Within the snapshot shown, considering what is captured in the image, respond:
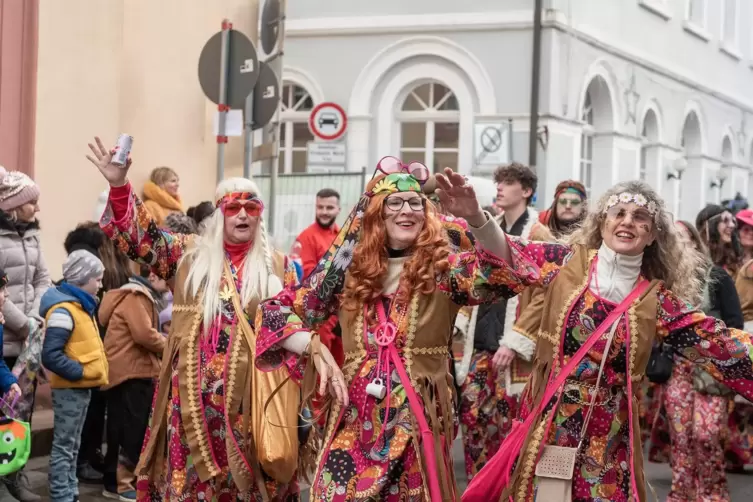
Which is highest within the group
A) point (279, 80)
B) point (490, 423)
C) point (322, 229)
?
point (279, 80)

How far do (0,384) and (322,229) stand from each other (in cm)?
546

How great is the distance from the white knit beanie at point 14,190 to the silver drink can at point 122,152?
1909 mm

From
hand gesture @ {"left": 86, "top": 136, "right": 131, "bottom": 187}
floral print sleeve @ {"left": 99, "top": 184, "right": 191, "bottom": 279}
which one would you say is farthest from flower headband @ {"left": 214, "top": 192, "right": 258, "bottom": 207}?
hand gesture @ {"left": 86, "top": 136, "right": 131, "bottom": 187}

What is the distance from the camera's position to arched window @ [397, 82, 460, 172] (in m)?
23.1

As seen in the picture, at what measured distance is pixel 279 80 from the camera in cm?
1141

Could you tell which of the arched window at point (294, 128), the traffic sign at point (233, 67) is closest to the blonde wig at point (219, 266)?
the traffic sign at point (233, 67)

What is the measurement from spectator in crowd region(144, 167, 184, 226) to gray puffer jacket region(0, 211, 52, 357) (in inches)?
116

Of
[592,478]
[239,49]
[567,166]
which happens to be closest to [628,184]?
[592,478]

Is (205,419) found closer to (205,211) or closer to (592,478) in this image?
A: (592,478)

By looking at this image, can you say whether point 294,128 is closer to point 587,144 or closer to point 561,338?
point 587,144

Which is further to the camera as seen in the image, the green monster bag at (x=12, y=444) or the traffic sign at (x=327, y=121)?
the traffic sign at (x=327, y=121)

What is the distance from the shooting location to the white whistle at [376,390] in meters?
4.94

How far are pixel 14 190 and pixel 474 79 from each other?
1575 cm

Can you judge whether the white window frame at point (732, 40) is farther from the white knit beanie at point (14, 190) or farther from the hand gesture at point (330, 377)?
the hand gesture at point (330, 377)
